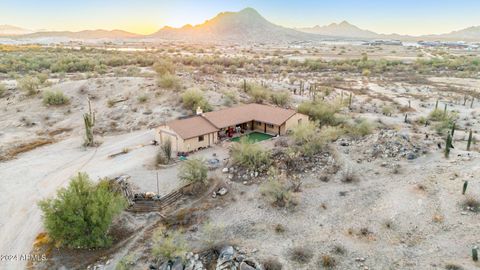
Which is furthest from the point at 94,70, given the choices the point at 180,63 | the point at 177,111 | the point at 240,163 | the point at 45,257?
the point at 45,257

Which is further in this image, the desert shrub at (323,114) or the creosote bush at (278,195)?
the desert shrub at (323,114)

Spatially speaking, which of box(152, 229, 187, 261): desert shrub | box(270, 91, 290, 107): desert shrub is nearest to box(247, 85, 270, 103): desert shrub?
box(270, 91, 290, 107): desert shrub

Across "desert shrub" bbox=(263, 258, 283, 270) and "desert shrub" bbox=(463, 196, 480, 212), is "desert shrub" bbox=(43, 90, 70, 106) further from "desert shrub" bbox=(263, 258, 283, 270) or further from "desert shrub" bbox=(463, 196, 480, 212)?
"desert shrub" bbox=(463, 196, 480, 212)

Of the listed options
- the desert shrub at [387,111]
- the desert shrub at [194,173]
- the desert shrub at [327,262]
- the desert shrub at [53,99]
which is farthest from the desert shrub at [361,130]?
the desert shrub at [53,99]

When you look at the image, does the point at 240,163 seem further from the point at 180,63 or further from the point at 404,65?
the point at 404,65

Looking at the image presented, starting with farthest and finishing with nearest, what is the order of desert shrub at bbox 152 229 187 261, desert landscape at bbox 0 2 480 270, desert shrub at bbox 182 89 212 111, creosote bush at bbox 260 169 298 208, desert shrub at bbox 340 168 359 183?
1. desert shrub at bbox 182 89 212 111
2. desert shrub at bbox 340 168 359 183
3. creosote bush at bbox 260 169 298 208
4. desert landscape at bbox 0 2 480 270
5. desert shrub at bbox 152 229 187 261

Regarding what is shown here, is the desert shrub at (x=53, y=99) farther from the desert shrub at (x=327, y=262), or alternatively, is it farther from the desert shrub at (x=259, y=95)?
the desert shrub at (x=327, y=262)
